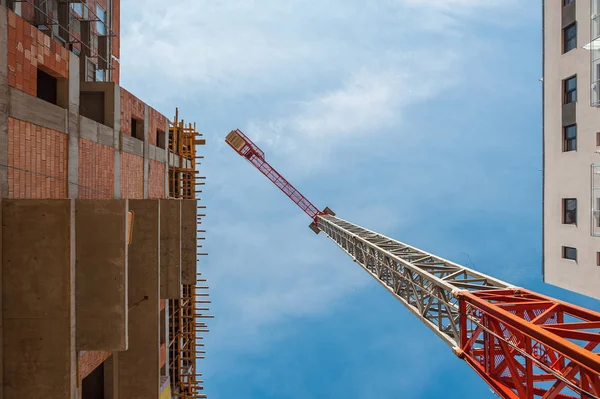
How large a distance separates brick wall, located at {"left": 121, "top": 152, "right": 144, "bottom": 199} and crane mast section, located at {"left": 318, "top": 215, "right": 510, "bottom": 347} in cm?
1084

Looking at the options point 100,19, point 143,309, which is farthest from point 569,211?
point 100,19

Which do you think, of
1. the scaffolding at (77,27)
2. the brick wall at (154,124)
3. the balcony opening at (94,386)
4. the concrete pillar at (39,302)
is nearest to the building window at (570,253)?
the brick wall at (154,124)

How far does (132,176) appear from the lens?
14.4 metres

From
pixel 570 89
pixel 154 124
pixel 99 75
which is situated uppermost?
pixel 99 75

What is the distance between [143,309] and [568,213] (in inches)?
727

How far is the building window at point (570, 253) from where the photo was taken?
1844 centimetres

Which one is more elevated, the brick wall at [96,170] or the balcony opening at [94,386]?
the brick wall at [96,170]

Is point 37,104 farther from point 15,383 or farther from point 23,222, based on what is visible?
point 15,383

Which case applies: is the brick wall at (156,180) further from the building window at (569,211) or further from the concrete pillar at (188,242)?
the building window at (569,211)

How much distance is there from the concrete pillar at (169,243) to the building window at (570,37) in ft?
60.4

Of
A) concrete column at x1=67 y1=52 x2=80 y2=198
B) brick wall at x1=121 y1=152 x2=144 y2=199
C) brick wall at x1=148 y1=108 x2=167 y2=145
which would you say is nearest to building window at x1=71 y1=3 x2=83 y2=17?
brick wall at x1=148 y1=108 x2=167 y2=145

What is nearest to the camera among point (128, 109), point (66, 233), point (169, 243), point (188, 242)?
point (66, 233)

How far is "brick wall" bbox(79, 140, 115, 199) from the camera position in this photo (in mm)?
10891

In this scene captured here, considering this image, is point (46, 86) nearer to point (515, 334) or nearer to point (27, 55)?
point (27, 55)
